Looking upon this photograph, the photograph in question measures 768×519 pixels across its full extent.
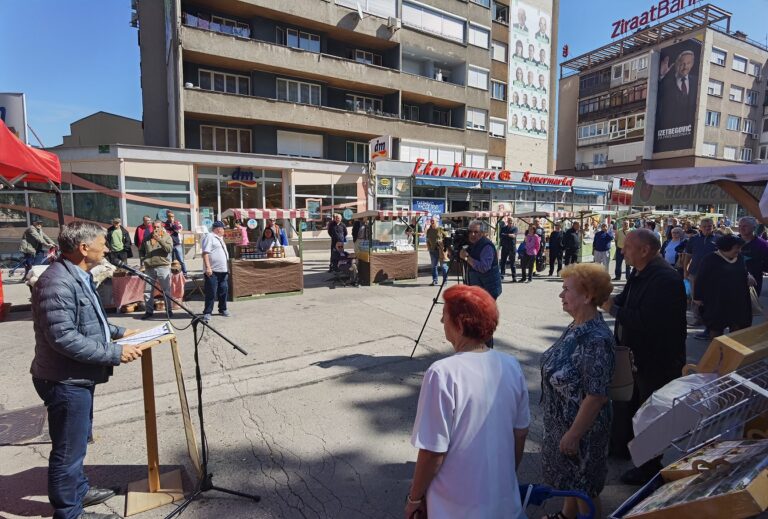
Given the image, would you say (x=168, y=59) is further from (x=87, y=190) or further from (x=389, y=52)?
(x=389, y=52)

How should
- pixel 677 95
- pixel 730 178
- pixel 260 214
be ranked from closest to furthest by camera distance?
pixel 730 178 → pixel 260 214 → pixel 677 95

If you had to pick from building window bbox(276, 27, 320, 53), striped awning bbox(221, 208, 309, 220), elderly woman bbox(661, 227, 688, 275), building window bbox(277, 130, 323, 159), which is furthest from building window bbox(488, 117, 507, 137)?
striped awning bbox(221, 208, 309, 220)

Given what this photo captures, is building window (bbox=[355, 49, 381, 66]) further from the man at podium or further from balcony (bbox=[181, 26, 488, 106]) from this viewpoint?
the man at podium

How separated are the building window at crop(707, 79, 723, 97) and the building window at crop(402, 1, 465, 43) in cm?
2774

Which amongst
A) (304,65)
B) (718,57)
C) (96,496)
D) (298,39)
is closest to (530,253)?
(96,496)

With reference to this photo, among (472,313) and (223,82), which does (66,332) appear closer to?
(472,313)

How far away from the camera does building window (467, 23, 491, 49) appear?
26922 mm

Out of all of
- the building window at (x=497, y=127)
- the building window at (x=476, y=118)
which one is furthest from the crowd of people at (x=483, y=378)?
the building window at (x=497, y=127)

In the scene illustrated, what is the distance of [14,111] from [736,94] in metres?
54.9

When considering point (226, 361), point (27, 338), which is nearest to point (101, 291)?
point (27, 338)

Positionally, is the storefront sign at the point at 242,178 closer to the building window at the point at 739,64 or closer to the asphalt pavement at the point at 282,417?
the asphalt pavement at the point at 282,417

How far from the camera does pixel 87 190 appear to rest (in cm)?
1659

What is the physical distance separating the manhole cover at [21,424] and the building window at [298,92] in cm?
1957

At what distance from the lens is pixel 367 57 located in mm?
24500
